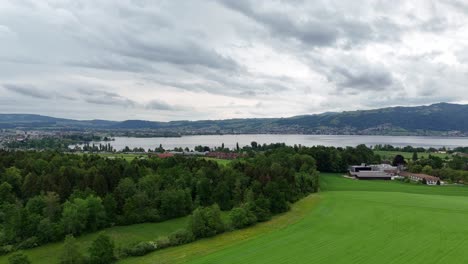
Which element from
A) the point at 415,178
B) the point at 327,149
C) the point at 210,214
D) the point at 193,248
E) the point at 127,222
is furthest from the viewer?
the point at 327,149

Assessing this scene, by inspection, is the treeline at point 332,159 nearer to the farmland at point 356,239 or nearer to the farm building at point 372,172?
the farm building at point 372,172

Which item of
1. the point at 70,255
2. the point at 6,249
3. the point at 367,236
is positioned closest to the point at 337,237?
the point at 367,236

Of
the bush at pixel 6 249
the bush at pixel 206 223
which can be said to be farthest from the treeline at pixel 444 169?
the bush at pixel 6 249

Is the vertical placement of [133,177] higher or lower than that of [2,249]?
higher

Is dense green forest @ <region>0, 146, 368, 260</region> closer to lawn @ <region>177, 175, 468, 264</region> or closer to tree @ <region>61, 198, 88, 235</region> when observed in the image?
tree @ <region>61, 198, 88, 235</region>

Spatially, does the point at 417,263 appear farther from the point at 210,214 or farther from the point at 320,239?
the point at 210,214

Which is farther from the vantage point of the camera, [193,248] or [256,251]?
[193,248]

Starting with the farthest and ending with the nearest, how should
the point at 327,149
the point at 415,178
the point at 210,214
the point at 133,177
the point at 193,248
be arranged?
the point at 327,149, the point at 415,178, the point at 133,177, the point at 210,214, the point at 193,248

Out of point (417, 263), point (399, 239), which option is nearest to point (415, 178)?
point (399, 239)
